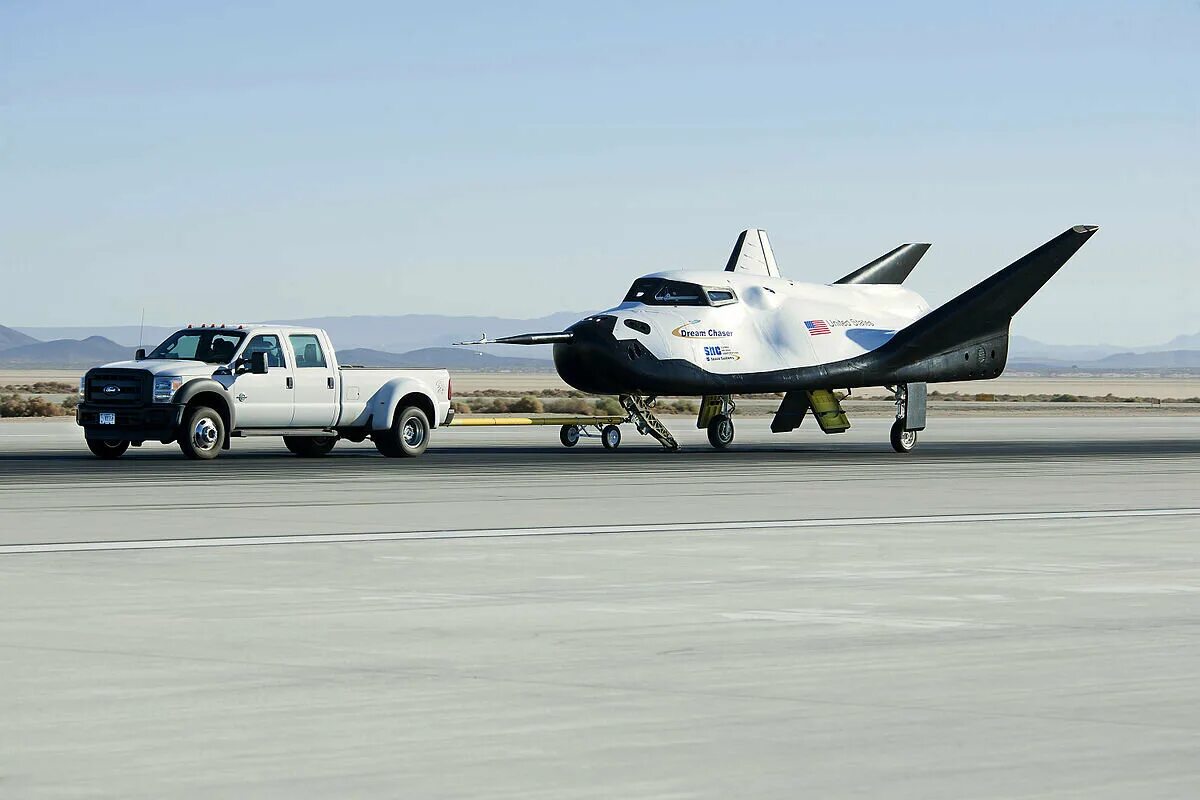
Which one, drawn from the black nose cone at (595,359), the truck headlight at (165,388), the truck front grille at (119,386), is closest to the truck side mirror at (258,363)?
the truck headlight at (165,388)

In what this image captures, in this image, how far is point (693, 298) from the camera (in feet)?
119

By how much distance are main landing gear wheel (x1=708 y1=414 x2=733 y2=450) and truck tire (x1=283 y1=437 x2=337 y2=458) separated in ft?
26.3

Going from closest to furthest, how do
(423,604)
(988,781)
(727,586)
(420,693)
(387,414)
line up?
(988,781), (420,693), (423,604), (727,586), (387,414)

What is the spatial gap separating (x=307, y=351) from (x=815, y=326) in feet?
34.8

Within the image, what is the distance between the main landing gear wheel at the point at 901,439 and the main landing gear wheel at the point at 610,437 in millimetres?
5486

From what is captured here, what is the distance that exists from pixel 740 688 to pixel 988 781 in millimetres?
2153

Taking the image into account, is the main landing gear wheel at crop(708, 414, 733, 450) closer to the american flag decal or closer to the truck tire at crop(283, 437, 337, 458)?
the american flag decal

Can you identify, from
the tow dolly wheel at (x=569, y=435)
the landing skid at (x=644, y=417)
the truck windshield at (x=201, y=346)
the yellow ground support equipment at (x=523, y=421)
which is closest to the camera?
the truck windshield at (x=201, y=346)

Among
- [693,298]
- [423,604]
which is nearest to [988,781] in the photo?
[423,604]

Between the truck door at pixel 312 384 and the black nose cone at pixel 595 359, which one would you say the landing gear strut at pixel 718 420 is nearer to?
the black nose cone at pixel 595 359

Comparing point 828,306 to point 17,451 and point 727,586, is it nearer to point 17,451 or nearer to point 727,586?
point 17,451

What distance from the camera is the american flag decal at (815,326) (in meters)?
37.4

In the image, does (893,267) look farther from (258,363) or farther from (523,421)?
(258,363)

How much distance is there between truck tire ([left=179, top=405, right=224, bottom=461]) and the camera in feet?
100
